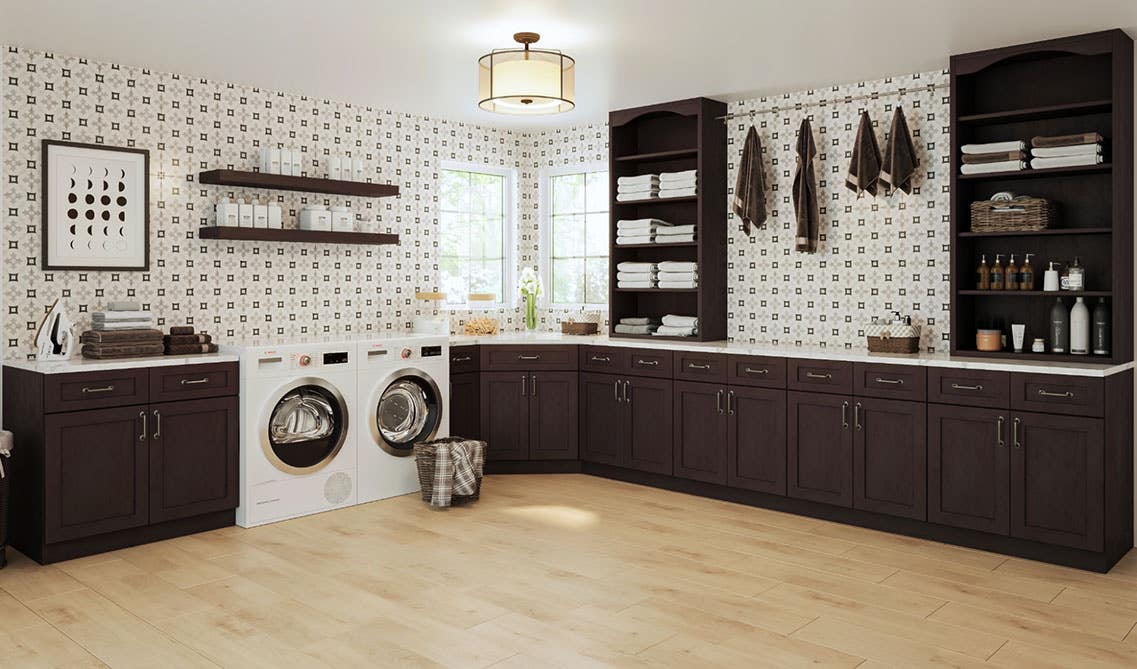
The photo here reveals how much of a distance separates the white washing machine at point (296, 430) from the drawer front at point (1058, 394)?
3573mm

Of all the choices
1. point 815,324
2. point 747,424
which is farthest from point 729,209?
point 747,424

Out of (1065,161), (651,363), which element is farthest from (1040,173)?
(651,363)

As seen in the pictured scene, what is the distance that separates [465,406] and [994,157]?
358 centimetres

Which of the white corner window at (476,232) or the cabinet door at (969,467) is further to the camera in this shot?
the white corner window at (476,232)

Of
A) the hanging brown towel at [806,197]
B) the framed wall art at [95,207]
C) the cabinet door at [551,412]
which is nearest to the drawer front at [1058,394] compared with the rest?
the hanging brown towel at [806,197]

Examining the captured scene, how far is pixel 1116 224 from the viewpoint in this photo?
4484 millimetres

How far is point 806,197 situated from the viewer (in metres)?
5.78

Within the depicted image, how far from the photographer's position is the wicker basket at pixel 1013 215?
4719 millimetres

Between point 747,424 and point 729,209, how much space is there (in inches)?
62.9

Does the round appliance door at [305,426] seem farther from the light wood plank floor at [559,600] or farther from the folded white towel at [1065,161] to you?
the folded white towel at [1065,161]

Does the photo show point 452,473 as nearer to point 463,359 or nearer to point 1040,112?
point 463,359

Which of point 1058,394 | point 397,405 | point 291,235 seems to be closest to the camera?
point 1058,394

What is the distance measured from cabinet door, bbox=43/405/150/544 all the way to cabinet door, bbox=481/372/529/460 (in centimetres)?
231

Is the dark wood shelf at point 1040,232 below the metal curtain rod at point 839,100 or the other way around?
below
